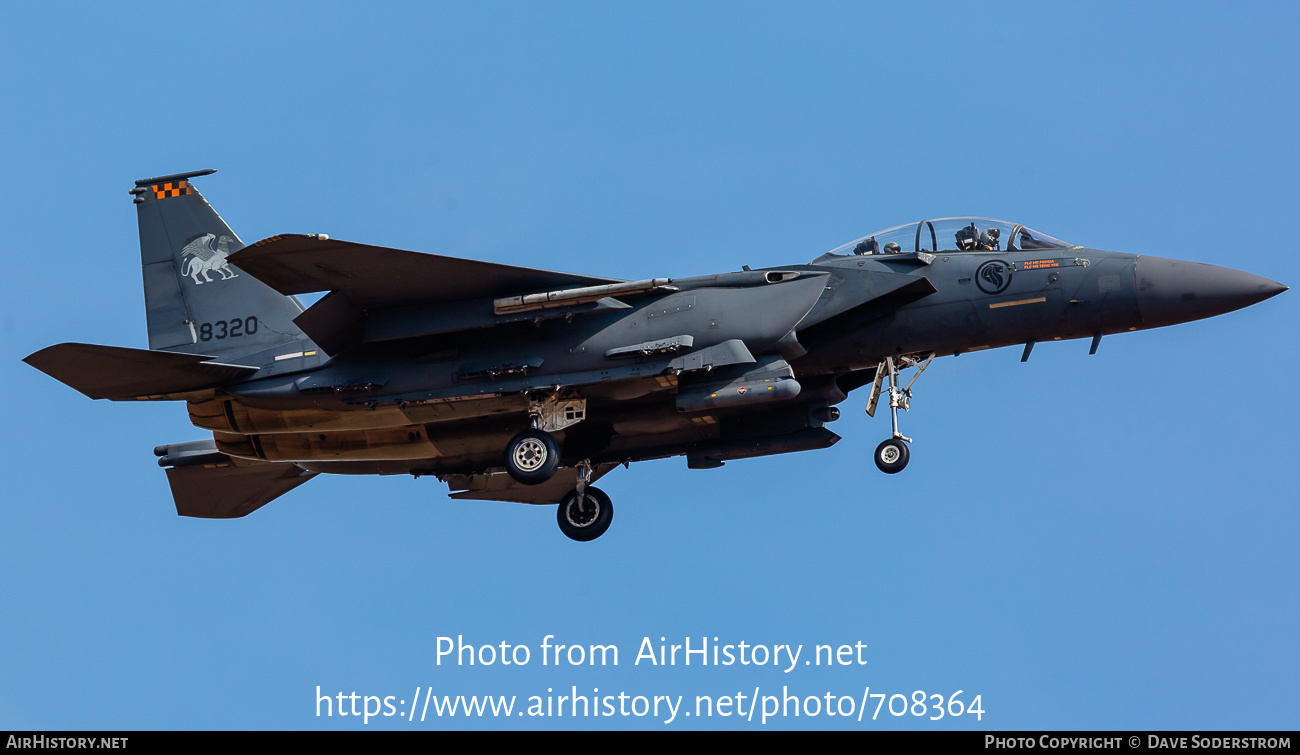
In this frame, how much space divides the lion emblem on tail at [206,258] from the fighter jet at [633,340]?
63.3 inches

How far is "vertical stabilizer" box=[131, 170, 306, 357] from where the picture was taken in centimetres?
2109

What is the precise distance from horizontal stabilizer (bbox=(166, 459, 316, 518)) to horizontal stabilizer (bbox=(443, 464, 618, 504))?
2510 millimetres

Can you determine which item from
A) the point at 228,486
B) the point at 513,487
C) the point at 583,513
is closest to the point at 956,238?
the point at 583,513

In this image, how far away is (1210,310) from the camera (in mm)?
18266

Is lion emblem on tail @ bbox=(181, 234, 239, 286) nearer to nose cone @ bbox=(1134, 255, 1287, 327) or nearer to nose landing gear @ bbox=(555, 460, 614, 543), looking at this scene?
nose landing gear @ bbox=(555, 460, 614, 543)

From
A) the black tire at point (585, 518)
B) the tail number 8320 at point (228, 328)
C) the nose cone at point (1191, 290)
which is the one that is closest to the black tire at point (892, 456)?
the nose cone at point (1191, 290)

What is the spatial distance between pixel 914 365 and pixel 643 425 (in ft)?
12.4

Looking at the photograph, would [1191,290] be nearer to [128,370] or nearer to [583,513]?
[583,513]

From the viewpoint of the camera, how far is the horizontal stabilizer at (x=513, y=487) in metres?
22.9

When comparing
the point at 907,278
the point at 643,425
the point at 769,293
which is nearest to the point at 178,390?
the point at 643,425

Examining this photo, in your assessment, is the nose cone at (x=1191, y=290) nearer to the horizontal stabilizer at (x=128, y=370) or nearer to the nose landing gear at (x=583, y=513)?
the nose landing gear at (x=583, y=513)

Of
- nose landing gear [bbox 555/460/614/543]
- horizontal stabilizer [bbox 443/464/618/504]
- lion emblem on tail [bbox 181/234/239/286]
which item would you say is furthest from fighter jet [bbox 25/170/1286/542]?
horizontal stabilizer [bbox 443/464/618/504]
